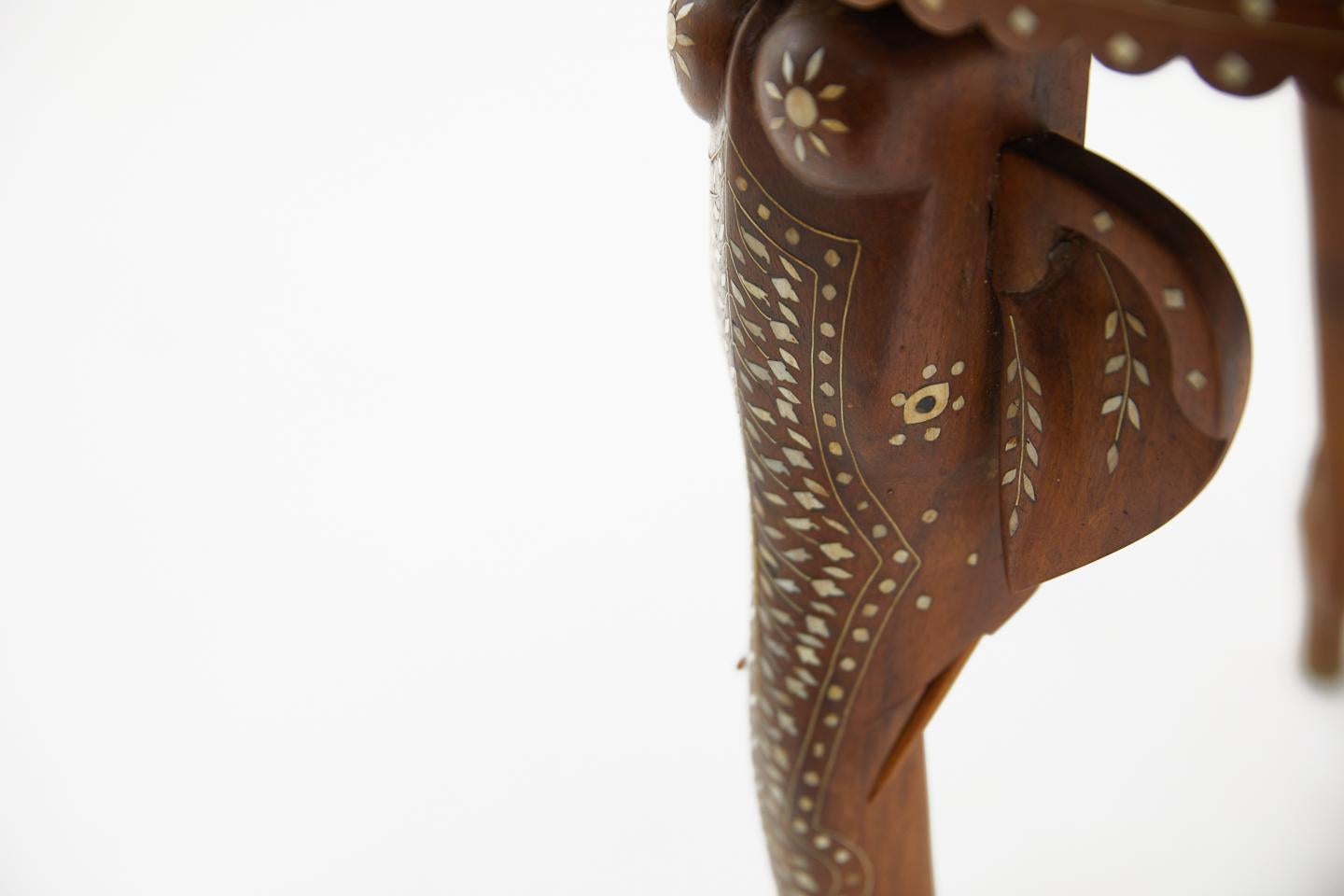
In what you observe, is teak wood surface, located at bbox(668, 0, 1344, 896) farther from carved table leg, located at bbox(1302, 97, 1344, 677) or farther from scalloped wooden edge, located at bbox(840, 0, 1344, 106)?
carved table leg, located at bbox(1302, 97, 1344, 677)

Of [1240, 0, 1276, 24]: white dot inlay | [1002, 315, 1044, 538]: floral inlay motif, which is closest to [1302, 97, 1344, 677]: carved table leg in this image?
[1002, 315, 1044, 538]: floral inlay motif

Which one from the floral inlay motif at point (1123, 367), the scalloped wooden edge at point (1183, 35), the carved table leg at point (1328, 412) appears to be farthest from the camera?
the carved table leg at point (1328, 412)

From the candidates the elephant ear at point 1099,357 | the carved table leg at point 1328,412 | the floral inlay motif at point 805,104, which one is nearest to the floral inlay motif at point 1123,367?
the elephant ear at point 1099,357

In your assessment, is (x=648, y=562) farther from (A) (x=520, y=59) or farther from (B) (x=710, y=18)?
(B) (x=710, y=18)

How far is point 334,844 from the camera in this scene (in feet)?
3.26

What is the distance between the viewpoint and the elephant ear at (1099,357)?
45 centimetres

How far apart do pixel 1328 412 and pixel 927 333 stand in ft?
1.91

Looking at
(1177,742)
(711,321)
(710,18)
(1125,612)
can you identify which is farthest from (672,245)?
(710,18)

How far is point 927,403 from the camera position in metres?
0.55

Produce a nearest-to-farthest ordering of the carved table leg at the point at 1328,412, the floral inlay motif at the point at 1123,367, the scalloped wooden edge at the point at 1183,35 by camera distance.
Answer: the scalloped wooden edge at the point at 1183,35, the floral inlay motif at the point at 1123,367, the carved table leg at the point at 1328,412

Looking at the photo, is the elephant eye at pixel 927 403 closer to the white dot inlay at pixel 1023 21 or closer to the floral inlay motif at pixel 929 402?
the floral inlay motif at pixel 929 402

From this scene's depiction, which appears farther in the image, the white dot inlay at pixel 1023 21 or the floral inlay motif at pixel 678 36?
the floral inlay motif at pixel 678 36

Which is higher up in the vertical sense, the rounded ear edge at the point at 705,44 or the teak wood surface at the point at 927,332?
the rounded ear edge at the point at 705,44

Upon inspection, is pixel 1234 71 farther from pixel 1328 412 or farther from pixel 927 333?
pixel 1328 412
